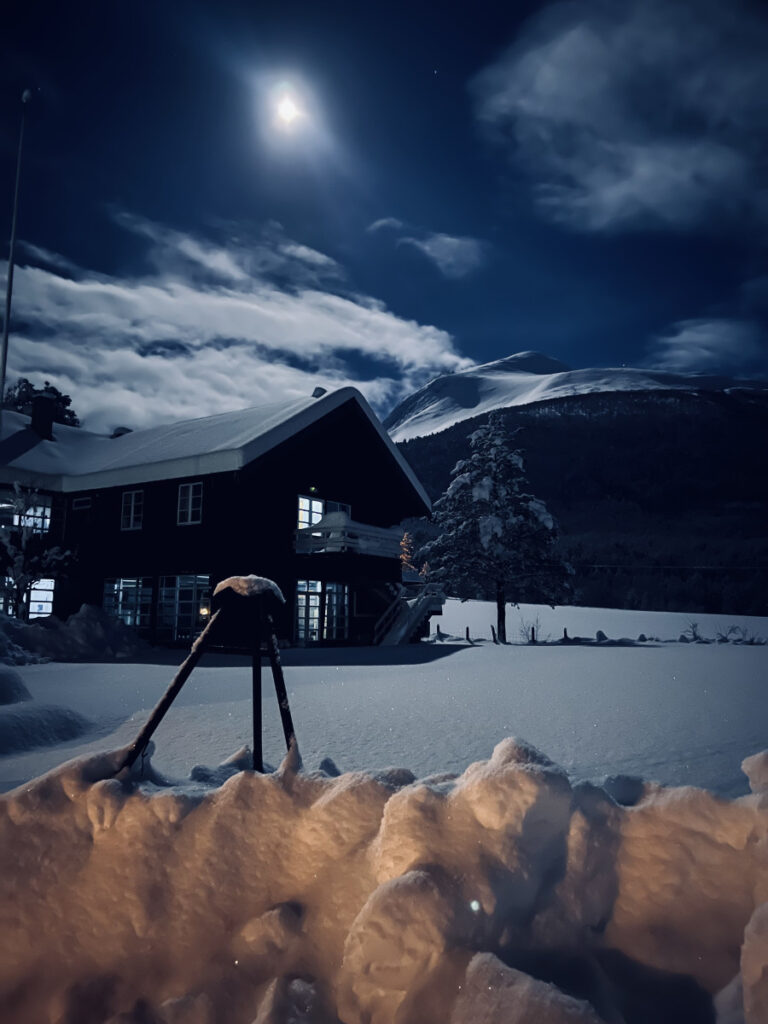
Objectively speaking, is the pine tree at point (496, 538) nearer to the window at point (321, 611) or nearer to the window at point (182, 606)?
the window at point (321, 611)

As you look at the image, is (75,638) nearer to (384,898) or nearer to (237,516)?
(237,516)

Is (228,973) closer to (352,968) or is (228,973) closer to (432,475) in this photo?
(352,968)

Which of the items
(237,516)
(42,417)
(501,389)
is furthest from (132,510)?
(501,389)

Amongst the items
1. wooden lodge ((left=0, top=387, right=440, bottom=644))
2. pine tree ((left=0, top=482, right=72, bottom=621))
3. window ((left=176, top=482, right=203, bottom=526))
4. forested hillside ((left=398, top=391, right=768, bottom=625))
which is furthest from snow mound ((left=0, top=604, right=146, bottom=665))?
forested hillside ((left=398, top=391, right=768, bottom=625))

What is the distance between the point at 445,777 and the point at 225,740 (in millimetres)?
4163

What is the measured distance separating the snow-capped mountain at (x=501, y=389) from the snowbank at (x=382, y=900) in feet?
358

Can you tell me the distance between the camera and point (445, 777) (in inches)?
123

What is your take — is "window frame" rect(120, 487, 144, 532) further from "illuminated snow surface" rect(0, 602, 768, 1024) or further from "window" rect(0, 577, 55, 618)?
"illuminated snow surface" rect(0, 602, 768, 1024)

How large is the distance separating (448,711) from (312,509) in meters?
14.3

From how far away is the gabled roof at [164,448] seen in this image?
1933 centimetres

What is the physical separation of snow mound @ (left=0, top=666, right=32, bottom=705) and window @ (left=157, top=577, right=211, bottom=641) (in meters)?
10.5

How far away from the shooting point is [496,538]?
2706cm

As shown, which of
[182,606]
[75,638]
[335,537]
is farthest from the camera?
[335,537]

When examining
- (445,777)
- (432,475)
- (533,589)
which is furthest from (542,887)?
(432,475)
